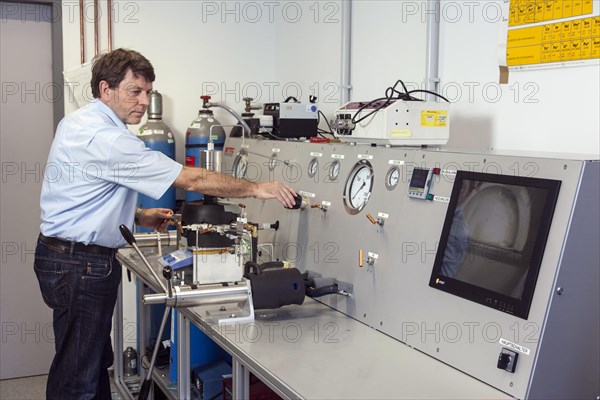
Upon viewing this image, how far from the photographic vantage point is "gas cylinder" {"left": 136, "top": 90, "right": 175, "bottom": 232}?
353cm

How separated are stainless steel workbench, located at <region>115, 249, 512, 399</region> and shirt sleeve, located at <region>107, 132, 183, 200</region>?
0.45m

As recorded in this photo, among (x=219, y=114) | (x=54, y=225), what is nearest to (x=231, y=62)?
(x=219, y=114)

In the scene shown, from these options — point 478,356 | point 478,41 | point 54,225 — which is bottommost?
point 478,356

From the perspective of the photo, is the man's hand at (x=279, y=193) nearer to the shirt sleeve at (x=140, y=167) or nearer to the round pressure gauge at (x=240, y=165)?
the shirt sleeve at (x=140, y=167)

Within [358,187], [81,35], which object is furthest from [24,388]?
[358,187]

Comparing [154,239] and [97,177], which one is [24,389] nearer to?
[154,239]

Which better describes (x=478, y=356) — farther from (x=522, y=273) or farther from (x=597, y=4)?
(x=597, y=4)

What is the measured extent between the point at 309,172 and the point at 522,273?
108 centimetres

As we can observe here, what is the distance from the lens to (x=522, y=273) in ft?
4.79

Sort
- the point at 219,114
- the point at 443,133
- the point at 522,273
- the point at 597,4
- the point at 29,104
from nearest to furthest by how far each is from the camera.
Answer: the point at 522,273 < the point at 597,4 < the point at 443,133 < the point at 29,104 < the point at 219,114

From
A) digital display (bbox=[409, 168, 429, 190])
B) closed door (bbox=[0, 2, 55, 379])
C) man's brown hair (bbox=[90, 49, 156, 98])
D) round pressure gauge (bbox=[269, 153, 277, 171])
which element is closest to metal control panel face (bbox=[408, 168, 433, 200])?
digital display (bbox=[409, 168, 429, 190])

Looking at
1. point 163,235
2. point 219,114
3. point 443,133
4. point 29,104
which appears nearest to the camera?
point 443,133

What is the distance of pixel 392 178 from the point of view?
1.95 metres

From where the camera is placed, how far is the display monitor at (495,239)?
4.73 feet
